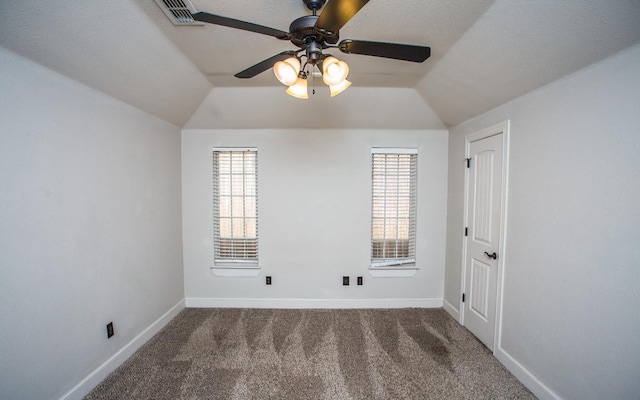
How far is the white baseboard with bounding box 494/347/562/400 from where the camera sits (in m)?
1.70

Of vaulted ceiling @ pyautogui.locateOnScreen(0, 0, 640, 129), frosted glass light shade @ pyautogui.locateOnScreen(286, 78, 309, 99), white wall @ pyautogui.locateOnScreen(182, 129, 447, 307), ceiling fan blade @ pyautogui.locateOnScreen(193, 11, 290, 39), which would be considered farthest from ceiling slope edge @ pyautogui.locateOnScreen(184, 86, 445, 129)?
ceiling fan blade @ pyautogui.locateOnScreen(193, 11, 290, 39)

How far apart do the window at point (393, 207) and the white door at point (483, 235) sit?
68cm

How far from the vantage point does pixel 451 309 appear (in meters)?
2.91

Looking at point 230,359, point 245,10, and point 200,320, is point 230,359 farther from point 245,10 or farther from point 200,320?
point 245,10

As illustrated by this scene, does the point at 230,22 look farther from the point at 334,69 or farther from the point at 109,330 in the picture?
the point at 109,330

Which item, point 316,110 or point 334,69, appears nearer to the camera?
point 334,69

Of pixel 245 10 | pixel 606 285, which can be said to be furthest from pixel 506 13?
pixel 606 285

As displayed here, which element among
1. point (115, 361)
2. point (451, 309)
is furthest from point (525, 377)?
point (115, 361)

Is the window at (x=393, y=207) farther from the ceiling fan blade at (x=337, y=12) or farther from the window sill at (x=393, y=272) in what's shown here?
the ceiling fan blade at (x=337, y=12)

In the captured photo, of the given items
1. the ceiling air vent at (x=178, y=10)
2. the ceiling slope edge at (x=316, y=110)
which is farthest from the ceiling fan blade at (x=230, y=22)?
the ceiling slope edge at (x=316, y=110)

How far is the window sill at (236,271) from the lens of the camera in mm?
3094

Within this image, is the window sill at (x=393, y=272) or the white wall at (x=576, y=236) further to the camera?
the window sill at (x=393, y=272)

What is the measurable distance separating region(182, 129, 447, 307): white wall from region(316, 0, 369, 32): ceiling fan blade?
206cm

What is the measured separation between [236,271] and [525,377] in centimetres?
307
